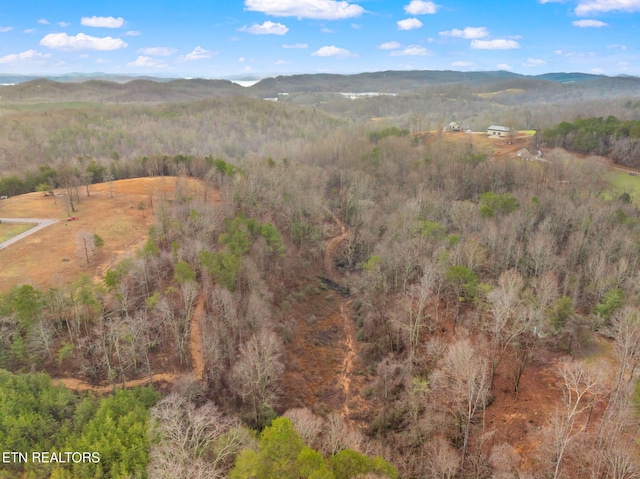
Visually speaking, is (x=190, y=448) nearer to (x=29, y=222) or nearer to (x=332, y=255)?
(x=332, y=255)

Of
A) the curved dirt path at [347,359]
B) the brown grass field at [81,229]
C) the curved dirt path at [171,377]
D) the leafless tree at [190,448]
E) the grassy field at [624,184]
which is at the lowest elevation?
the curved dirt path at [347,359]

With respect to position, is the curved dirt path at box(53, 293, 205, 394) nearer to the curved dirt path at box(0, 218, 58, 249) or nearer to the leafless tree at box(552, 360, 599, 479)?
the leafless tree at box(552, 360, 599, 479)

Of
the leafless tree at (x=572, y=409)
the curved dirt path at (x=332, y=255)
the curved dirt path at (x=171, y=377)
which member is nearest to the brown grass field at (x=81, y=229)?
the curved dirt path at (x=171, y=377)

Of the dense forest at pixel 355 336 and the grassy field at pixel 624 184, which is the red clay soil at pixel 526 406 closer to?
the dense forest at pixel 355 336

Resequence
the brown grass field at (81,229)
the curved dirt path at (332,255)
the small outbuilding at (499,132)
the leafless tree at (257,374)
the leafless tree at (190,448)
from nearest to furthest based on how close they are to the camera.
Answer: the leafless tree at (190,448) < the leafless tree at (257,374) < the brown grass field at (81,229) < the curved dirt path at (332,255) < the small outbuilding at (499,132)

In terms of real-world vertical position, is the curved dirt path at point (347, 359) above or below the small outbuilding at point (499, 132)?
below

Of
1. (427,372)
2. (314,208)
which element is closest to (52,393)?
(427,372)

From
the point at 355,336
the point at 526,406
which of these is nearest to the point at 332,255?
the point at 355,336
